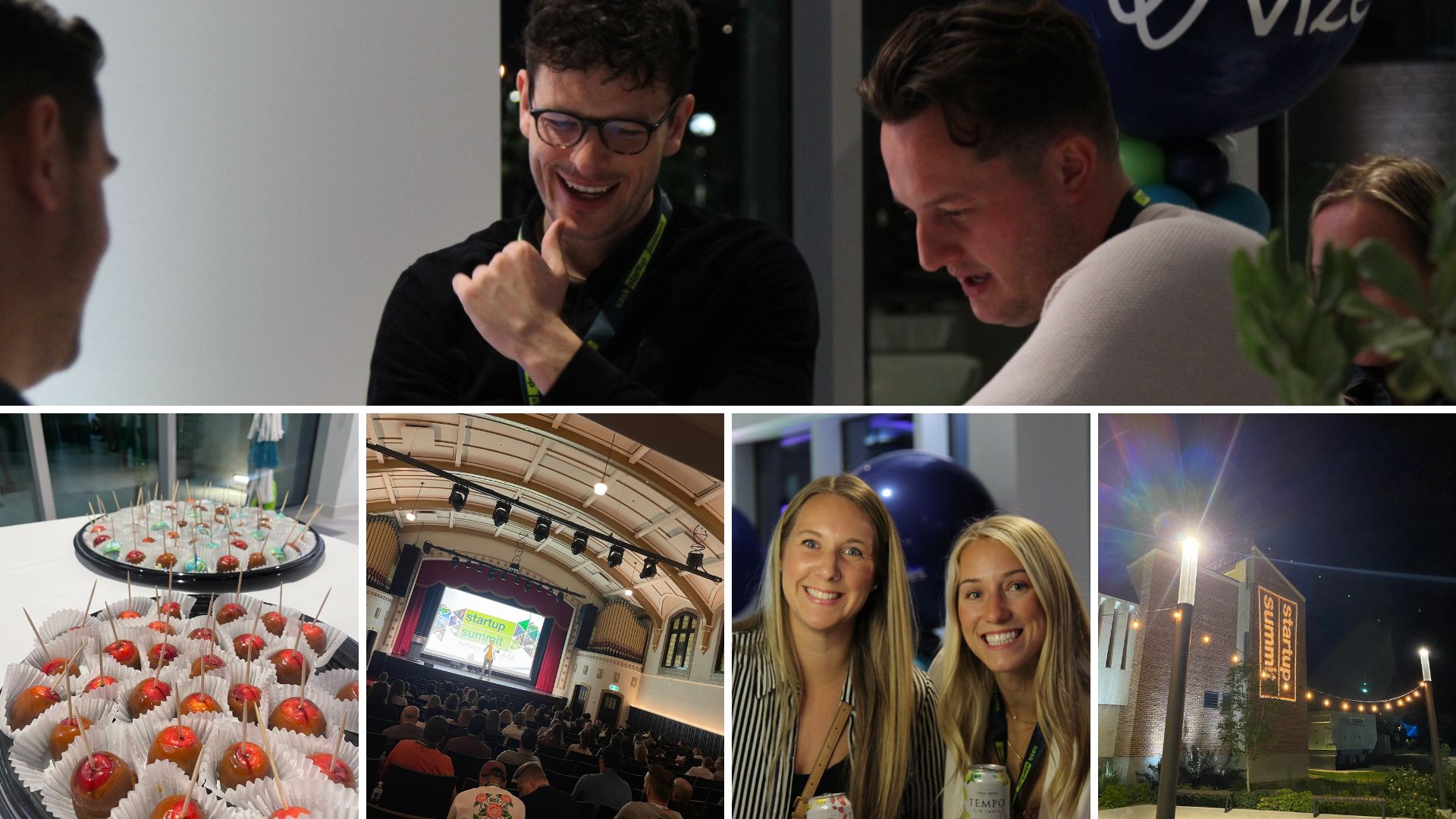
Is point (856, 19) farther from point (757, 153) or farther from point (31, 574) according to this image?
point (31, 574)

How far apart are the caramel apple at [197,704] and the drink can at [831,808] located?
886 millimetres

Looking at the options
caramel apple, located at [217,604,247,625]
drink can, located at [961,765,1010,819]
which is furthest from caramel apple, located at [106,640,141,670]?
drink can, located at [961,765,1010,819]

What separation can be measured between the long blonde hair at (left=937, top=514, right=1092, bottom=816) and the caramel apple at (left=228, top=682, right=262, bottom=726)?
102 cm

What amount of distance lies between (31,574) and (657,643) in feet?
3.15

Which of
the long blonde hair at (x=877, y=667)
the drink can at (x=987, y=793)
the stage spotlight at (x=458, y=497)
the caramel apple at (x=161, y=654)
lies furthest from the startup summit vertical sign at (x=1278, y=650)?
the caramel apple at (x=161, y=654)

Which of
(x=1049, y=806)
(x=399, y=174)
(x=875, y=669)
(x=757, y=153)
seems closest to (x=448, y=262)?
(x=399, y=174)

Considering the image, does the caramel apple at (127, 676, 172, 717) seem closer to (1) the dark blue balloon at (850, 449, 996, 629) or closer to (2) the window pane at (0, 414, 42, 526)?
(2) the window pane at (0, 414, 42, 526)

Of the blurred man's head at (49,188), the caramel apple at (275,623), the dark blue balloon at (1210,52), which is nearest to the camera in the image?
the caramel apple at (275,623)

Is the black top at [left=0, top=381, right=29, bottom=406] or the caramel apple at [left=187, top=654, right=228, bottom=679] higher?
the black top at [left=0, top=381, right=29, bottom=406]

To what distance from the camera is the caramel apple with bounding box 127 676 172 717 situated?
1.69 m

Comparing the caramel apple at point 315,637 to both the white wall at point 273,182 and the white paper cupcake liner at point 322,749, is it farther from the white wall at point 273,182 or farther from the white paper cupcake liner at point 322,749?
the white wall at point 273,182

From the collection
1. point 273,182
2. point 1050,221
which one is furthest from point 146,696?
point 1050,221

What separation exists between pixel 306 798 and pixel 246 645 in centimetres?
26

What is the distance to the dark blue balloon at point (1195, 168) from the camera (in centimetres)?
228
